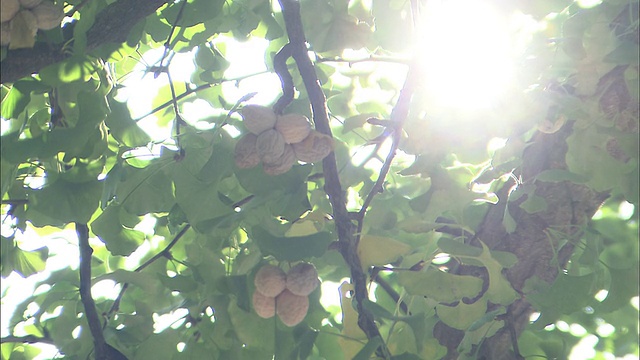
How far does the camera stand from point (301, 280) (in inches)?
55.1

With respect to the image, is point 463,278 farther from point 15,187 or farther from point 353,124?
point 15,187

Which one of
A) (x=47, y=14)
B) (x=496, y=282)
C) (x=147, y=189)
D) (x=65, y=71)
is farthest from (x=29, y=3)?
(x=496, y=282)

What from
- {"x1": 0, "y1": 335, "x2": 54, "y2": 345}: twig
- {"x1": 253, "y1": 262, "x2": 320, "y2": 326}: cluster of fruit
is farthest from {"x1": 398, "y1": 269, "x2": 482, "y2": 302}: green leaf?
{"x1": 0, "y1": 335, "x2": 54, "y2": 345}: twig

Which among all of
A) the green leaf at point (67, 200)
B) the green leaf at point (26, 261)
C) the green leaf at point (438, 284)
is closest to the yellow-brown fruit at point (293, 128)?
the green leaf at point (438, 284)

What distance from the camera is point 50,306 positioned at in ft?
6.07

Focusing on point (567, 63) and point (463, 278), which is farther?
point (567, 63)

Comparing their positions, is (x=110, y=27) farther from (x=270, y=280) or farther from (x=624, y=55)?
(x=624, y=55)

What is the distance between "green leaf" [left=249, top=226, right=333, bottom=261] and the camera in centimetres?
125

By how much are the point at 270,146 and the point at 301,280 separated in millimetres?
248

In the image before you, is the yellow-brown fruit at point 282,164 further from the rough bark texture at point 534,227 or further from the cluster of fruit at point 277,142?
the rough bark texture at point 534,227

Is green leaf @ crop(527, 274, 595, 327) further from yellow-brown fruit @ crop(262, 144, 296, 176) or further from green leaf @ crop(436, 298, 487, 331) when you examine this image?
yellow-brown fruit @ crop(262, 144, 296, 176)

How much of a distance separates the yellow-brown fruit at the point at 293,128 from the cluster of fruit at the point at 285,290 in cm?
23

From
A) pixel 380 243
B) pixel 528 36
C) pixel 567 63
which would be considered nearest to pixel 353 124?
pixel 380 243

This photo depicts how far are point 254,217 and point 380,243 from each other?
28 cm
